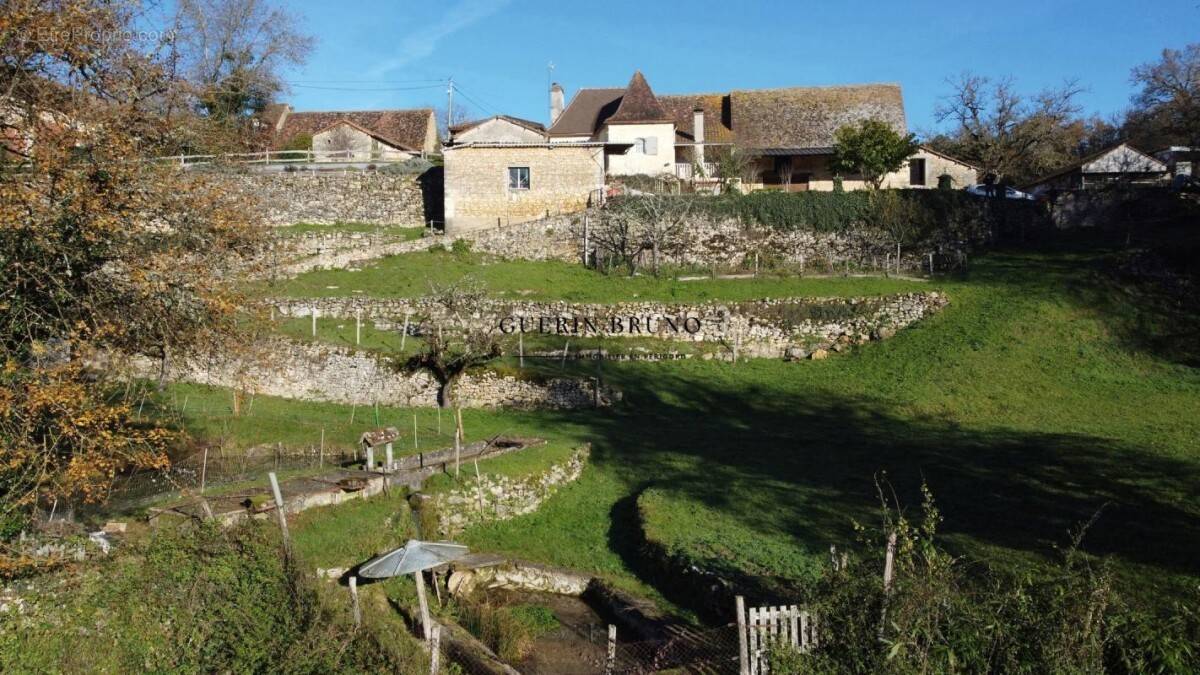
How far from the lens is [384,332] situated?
28.5m

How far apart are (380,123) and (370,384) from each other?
30.9 metres

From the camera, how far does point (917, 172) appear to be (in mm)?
45250

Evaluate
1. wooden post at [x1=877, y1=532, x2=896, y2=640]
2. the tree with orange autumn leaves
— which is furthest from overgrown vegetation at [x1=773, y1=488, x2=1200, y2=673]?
the tree with orange autumn leaves

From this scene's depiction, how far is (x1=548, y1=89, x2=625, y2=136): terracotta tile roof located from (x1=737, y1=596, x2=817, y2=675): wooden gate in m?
37.0

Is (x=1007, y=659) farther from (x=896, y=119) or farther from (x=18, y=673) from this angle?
(x=896, y=119)

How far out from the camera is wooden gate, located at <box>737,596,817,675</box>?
934cm

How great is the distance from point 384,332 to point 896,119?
92.9 ft

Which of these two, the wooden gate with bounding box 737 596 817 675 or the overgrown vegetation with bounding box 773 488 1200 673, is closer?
the overgrown vegetation with bounding box 773 488 1200 673

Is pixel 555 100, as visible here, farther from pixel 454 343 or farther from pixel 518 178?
pixel 454 343

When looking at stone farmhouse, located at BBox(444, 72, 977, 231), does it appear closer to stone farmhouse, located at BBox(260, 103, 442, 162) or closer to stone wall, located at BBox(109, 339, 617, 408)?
stone farmhouse, located at BBox(260, 103, 442, 162)

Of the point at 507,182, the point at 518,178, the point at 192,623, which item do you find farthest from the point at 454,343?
the point at 192,623

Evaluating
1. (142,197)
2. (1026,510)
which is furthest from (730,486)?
(142,197)

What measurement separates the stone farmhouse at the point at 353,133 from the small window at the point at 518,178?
9663 millimetres

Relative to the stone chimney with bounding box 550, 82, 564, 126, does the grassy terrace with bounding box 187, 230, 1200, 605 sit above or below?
below
